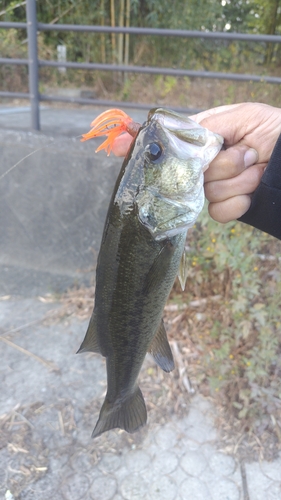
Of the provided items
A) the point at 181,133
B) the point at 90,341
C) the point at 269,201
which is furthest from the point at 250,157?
the point at 90,341

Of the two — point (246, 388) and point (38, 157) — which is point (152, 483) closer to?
point (246, 388)

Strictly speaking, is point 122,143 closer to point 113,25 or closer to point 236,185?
point 236,185

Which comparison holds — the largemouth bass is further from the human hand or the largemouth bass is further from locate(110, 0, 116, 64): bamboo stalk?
locate(110, 0, 116, 64): bamboo stalk

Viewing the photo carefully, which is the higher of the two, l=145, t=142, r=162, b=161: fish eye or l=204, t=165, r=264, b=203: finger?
l=145, t=142, r=162, b=161: fish eye

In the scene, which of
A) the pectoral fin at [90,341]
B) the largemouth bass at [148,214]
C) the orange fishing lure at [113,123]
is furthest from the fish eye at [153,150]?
the pectoral fin at [90,341]

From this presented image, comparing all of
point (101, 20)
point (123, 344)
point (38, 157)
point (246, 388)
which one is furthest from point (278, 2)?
point (123, 344)

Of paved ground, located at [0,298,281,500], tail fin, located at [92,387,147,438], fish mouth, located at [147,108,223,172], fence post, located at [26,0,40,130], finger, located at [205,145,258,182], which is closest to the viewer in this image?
fish mouth, located at [147,108,223,172]

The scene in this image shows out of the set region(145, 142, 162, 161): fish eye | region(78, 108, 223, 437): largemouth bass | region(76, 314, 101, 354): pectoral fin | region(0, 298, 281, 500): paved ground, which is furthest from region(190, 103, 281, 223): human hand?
region(0, 298, 281, 500): paved ground

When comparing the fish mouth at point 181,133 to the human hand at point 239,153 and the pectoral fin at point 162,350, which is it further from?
the pectoral fin at point 162,350
